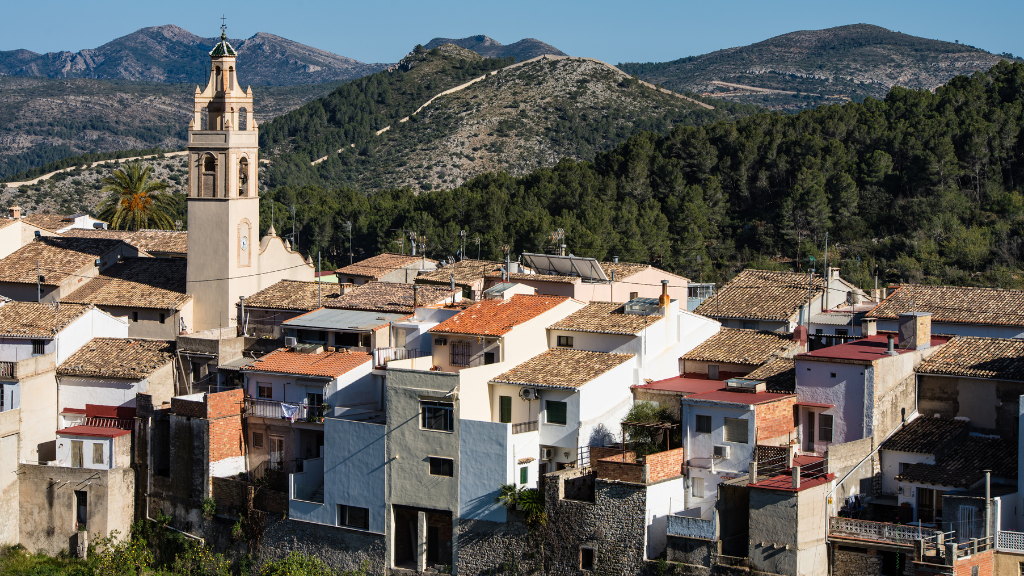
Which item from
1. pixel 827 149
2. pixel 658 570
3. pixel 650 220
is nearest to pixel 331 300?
pixel 658 570

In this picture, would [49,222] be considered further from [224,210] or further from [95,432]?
[95,432]

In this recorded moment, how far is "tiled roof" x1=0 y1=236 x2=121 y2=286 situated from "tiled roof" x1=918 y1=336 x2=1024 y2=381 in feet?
90.7

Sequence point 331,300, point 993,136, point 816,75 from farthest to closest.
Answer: point 816,75 → point 993,136 → point 331,300

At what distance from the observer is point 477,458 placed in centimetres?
2920

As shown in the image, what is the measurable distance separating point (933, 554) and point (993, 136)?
45.8 metres

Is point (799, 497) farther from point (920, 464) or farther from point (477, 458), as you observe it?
point (477, 458)

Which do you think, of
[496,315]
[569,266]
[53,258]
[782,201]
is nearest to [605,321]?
[496,315]

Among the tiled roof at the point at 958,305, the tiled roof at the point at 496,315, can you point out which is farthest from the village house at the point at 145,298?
the tiled roof at the point at 958,305

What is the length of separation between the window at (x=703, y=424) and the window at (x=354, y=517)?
26.0 feet

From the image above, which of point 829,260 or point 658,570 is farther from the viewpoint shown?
point 829,260

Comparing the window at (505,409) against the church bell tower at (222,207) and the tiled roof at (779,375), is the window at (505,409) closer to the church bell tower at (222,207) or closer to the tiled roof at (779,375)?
the tiled roof at (779,375)

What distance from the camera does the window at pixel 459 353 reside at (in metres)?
33.2

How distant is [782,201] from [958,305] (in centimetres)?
2557

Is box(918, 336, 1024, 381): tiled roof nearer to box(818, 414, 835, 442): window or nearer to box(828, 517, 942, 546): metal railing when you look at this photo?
box(818, 414, 835, 442): window
